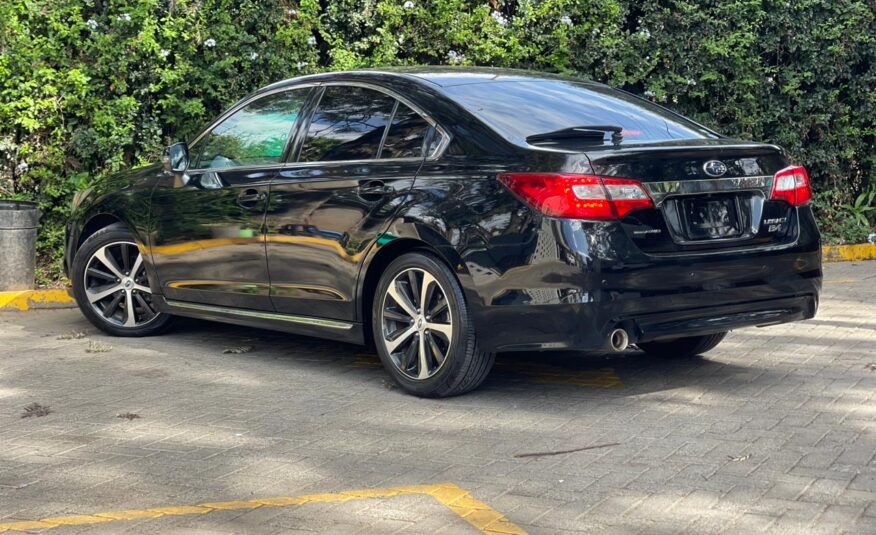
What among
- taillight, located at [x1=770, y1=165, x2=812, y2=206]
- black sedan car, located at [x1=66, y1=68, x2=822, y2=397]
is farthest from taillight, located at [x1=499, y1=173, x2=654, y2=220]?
taillight, located at [x1=770, y1=165, x2=812, y2=206]

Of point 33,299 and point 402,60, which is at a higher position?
point 402,60

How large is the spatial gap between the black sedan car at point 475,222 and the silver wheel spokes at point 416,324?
0.01 meters

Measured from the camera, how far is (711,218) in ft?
21.1

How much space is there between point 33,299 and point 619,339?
5709 mm

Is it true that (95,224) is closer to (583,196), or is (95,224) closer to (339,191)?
(339,191)

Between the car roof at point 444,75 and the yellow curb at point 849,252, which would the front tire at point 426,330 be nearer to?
the car roof at point 444,75

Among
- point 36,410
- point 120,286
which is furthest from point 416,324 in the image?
point 120,286

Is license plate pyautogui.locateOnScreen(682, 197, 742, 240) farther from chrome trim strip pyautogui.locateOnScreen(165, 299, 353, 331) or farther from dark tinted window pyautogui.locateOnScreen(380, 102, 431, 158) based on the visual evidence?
chrome trim strip pyautogui.locateOnScreen(165, 299, 353, 331)

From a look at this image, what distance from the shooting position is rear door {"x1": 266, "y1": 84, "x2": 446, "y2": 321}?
22.5 ft

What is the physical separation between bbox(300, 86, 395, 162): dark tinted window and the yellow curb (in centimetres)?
730

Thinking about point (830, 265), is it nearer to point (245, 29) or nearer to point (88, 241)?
point (245, 29)

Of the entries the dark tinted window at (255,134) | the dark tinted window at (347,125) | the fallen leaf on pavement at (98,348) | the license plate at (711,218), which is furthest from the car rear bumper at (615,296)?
the fallen leaf on pavement at (98,348)

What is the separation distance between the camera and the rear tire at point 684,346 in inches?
300

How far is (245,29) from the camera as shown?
11891 mm
